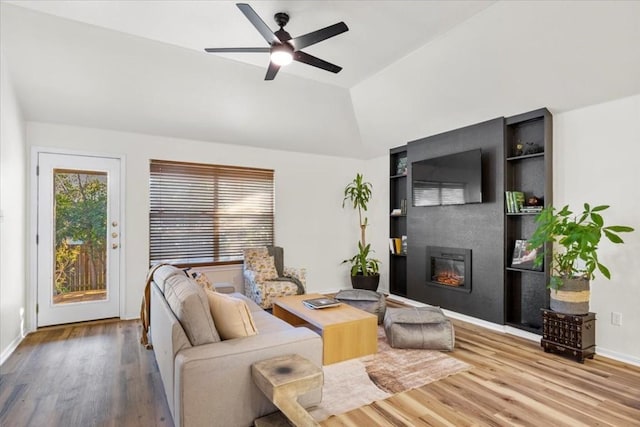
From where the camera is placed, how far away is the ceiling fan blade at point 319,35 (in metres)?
2.39

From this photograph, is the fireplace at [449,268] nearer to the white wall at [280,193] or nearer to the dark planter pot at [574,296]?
the dark planter pot at [574,296]

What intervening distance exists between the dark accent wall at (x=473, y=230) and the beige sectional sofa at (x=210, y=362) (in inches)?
111

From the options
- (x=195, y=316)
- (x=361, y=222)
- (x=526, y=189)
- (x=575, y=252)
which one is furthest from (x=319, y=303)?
(x=361, y=222)

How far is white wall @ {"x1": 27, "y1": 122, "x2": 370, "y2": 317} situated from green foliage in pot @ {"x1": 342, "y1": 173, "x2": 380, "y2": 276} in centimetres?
14

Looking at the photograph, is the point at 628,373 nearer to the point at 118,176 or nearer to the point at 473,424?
the point at 473,424

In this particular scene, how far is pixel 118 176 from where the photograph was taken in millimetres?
4445

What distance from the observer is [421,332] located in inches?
130

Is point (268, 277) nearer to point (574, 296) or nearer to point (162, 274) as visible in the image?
point (162, 274)

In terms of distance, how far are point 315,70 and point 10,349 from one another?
4.29 metres

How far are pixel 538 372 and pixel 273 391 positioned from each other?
247cm

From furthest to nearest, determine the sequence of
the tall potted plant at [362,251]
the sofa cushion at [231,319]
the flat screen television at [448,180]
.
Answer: the tall potted plant at [362,251], the flat screen television at [448,180], the sofa cushion at [231,319]

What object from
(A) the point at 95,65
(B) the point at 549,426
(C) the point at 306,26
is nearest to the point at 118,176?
(A) the point at 95,65

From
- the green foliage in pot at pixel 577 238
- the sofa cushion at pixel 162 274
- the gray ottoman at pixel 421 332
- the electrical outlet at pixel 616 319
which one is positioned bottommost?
the gray ottoman at pixel 421 332

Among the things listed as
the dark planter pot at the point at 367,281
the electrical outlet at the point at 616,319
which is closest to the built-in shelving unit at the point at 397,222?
the dark planter pot at the point at 367,281
